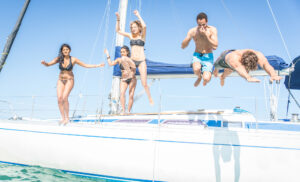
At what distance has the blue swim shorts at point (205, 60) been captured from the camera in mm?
4406

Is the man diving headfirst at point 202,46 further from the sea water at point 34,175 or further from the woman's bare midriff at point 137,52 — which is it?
the sea water at point 34,175

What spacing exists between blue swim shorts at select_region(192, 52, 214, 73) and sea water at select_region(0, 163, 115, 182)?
278 cm

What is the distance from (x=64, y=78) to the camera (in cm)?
490

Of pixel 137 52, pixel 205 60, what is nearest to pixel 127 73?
pixel 137 52

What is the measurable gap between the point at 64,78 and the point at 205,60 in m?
2.85

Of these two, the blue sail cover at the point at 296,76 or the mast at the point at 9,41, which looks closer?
the mast at the point at 9,41

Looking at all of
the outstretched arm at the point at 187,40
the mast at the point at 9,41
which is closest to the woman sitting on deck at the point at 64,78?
the mast at the point at 9,41

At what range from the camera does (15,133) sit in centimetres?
473

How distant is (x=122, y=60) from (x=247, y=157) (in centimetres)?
361

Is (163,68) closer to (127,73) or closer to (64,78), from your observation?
(127,73)

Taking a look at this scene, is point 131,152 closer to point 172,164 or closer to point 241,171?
point 172,164

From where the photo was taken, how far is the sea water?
4.01 metres

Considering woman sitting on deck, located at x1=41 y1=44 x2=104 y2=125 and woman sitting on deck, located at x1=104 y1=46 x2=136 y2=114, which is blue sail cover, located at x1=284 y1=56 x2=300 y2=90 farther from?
woman sitting on deck, located at x1=41 y1=44 x2=104 y2=125

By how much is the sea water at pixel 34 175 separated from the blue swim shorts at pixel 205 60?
2.78m
